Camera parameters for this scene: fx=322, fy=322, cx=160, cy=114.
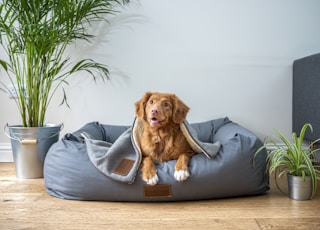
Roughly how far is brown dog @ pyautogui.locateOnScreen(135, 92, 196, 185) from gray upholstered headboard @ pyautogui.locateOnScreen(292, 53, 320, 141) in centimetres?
91

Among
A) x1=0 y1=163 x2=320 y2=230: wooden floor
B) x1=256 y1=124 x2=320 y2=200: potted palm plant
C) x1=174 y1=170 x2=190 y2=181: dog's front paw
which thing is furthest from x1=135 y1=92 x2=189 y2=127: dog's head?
x1=256 y1=124 x2=320 y2=200: potted palm plant

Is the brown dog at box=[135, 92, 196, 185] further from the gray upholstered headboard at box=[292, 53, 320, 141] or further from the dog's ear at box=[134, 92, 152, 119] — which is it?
the gray upholstered headboard at box=[292, 53, 320, 141]

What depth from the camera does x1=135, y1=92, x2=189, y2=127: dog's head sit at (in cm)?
159

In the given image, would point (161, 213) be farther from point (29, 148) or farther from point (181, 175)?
point (29, 148)

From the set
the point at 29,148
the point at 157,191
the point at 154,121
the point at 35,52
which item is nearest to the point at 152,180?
the point at 157,191

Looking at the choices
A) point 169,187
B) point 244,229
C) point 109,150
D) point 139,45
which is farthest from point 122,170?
point 139,45

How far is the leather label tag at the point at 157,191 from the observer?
157 cm

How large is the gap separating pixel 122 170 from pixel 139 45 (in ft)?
4.11

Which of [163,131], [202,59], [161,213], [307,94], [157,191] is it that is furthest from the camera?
[202,59]

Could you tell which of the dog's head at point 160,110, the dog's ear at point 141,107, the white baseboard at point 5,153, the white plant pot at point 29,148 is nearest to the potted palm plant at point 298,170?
the dog's head at point 160,110

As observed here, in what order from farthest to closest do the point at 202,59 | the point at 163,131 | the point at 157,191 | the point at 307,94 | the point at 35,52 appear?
the point at 202,59 < the point at 307,94 < the point at 35,52 < the point at 163,131 < the point at 157,191

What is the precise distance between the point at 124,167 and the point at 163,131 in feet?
0.89

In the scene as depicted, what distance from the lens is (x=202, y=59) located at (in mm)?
2557

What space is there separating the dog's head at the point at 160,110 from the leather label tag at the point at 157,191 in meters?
0.30
